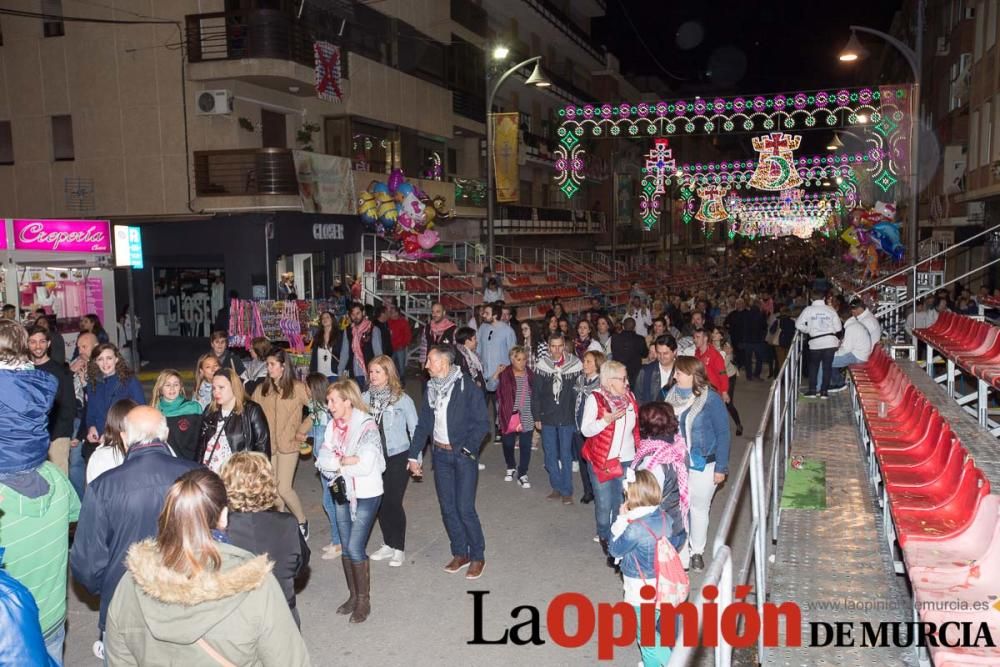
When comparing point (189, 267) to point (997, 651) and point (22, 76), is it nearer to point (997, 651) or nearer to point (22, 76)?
point (22, 76)

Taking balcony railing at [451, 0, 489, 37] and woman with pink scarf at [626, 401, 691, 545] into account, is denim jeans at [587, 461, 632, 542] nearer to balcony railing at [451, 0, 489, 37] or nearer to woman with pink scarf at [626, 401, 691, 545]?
woman with pink scarf at [626, 401, 691, 545]

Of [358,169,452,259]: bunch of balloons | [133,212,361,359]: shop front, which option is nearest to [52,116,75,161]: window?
[133,212,361,359]: shop front

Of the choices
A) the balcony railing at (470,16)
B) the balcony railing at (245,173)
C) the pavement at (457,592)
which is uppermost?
the balcony railing at (470,16)

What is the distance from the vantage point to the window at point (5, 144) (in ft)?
84.5

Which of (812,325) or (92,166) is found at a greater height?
(92,166)

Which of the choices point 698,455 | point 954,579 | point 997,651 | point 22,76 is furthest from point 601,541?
point 22,76

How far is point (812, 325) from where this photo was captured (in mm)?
13828

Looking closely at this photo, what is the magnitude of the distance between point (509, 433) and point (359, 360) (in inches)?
111

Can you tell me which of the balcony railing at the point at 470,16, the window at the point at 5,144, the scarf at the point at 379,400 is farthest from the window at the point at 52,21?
the scarf at the point at 379,400

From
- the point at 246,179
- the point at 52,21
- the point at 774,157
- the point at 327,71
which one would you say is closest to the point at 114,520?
the point at 246,179

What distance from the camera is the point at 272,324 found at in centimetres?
1733

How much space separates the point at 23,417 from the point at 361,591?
2.72 m

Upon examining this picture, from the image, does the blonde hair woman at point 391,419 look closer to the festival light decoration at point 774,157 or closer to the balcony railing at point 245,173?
the balcony railing at point 245,173

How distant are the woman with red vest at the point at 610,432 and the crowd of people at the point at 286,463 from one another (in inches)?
0.7
